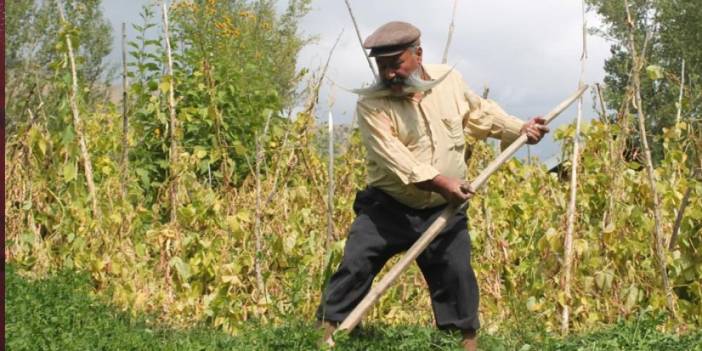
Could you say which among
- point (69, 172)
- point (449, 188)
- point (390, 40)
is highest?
point (390, 40)

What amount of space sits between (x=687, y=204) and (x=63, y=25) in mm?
4109

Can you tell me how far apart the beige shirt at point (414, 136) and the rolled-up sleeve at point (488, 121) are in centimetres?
12

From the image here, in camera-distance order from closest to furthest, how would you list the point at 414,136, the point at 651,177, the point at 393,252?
the point at 414,136 → the point at 393,252 → the point at 651,177

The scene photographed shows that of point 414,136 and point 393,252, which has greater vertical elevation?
point 414,136

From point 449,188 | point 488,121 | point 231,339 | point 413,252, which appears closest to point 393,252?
point 413,252

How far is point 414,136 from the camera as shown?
470 centimetres

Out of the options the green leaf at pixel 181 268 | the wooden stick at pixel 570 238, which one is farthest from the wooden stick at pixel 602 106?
the green leaf at pixel 181 268

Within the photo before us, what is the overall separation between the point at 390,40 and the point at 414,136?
0.44 metres

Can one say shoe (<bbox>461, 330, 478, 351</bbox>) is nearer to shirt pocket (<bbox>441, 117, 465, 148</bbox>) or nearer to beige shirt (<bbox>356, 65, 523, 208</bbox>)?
beige shirt (<bbox>356, 65, 523, 208</bbox>)

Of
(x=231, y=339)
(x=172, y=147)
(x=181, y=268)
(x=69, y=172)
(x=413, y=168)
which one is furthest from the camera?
(x=69, y=172)

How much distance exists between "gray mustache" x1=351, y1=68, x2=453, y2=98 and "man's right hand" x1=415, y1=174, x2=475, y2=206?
14.7 inches

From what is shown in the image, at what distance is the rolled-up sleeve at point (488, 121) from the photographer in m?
4.93

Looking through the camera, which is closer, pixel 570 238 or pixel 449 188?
pixel 449 188

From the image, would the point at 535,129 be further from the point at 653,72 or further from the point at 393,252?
the point at 653,72
